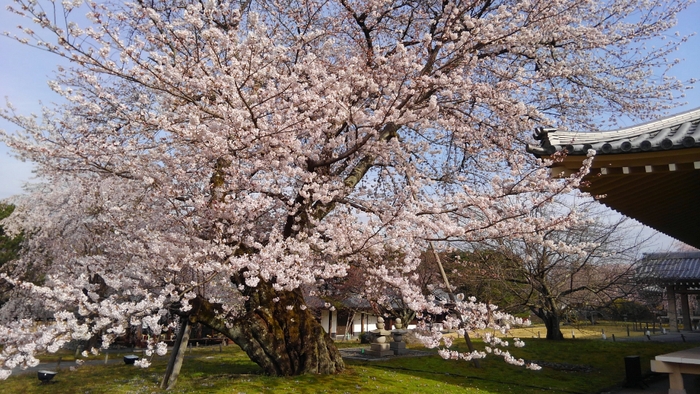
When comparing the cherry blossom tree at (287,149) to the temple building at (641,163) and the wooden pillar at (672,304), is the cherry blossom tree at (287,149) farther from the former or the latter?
the wooden pillar at (672,304)

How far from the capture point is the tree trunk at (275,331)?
25.6ft

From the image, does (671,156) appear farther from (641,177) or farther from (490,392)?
(490,392)

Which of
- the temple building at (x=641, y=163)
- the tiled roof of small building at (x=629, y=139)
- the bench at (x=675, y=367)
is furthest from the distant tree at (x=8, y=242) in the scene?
the bench at (x=675, y=367)

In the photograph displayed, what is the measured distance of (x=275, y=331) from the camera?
8000 mm

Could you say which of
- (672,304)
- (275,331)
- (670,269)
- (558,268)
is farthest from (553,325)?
(275,331)

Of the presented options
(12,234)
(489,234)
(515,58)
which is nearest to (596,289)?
(515,58)

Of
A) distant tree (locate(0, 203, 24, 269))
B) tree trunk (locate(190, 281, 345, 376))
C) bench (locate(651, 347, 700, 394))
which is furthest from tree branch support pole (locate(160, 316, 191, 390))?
distant tree (locate(0, 203, 24, 269))

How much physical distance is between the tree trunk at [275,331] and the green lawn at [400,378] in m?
0.33

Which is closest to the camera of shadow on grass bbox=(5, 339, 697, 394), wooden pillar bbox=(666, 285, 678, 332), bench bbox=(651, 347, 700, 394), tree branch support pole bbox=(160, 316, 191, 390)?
bench bbox=(651, 347, 700, 394)

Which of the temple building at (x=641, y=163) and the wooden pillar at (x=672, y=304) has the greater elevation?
the temple building at (x=641, y=163)

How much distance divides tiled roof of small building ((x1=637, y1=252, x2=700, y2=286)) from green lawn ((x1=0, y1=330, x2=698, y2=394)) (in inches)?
207

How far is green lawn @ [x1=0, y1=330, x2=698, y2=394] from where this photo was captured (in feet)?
24.6

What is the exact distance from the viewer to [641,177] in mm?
4949

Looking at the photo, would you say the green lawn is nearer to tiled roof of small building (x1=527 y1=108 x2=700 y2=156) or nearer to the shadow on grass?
the shadow on grass
